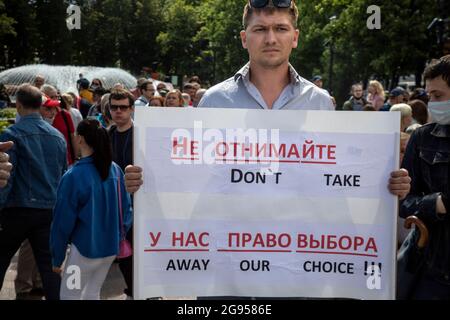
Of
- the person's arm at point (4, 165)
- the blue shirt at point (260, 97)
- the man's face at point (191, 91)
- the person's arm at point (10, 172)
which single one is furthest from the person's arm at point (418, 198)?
the man's face at point (191, 91)

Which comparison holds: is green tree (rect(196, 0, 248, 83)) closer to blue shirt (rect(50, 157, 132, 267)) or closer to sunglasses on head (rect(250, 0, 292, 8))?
blue shirt (rect(50, 157, 132, 267))

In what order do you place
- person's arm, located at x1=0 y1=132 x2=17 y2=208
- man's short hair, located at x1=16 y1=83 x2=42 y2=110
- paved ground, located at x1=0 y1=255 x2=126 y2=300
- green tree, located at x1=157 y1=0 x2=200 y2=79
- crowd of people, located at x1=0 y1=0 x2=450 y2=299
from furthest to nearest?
1. green tree, located at x1=157 y1=0 x2=200 y2=79
2. paved ground, located at x1=0 y1=255 x2=126 y2=300
3. man's short hair, located at x1=16 y1=83 x2=42 y2=110
4. person's arm, located at x1=0 y1=132 x2=17 y2=208
5. crowd of people, located at x1=0 y1=0 x2=450 y2=299

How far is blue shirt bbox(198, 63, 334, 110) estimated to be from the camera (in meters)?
3.16

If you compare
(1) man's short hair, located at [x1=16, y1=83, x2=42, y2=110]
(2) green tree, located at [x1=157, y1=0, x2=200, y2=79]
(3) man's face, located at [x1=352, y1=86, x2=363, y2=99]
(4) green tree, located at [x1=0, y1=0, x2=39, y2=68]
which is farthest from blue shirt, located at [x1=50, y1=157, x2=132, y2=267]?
(4) green tree, located at [x1=0, y1=0, x2=39, y2=68]

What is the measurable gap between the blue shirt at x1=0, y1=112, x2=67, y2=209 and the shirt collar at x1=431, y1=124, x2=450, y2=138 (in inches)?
142

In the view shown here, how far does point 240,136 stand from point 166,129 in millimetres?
359

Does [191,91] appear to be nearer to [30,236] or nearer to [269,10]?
[30,236]

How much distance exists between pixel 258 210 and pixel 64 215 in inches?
85.0

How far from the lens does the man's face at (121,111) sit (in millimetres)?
6160

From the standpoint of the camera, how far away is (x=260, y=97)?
10.4 ft

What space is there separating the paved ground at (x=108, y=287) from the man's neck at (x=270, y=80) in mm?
3860

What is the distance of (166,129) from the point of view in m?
3.03

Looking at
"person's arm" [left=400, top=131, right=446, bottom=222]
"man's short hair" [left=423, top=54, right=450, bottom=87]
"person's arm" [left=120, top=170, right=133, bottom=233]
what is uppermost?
"man's short hair" [left=423, top=54, right=450, bottom=87]

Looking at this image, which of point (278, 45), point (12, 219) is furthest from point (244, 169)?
point (12, 219)
